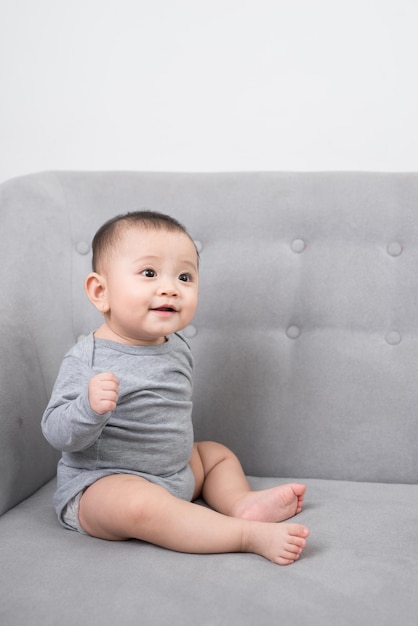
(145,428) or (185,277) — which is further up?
(185,277)

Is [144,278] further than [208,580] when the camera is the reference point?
Yes

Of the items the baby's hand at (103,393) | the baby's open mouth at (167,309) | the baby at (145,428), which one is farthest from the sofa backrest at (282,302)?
the baby's hand at (103,393)

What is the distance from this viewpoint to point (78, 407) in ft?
3.76

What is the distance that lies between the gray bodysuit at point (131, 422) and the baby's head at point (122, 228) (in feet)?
0.51

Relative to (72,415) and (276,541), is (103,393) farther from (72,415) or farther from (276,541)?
(276,541)

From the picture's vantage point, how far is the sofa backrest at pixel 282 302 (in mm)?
1521

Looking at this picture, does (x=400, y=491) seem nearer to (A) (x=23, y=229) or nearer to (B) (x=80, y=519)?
(B) (x=80, y=519)
